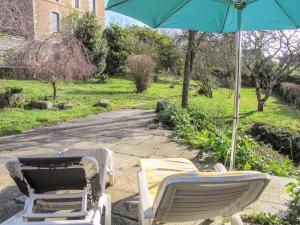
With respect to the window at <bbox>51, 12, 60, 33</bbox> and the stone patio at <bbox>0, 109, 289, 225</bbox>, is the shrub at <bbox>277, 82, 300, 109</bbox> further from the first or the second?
the window at <bbox>51, 12, 60, 33</bbox>

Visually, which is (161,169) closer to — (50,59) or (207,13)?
(207,13)

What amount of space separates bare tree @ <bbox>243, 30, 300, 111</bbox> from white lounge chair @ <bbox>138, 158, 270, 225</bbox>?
1190cm

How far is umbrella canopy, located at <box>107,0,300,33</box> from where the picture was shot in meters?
3.60

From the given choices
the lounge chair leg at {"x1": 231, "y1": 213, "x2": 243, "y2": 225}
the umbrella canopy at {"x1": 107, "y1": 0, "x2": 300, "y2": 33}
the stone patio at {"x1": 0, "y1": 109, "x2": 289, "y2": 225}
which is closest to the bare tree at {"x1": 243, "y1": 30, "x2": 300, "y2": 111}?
the stone patio at {"x1": 0, "y1": 109, "x2": 289, "y2": 225}

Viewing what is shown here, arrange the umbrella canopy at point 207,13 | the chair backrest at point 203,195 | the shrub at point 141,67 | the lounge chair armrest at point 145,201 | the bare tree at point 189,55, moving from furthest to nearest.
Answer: the shrub at point 141,67, the bare tree at point 189,55, the umbrella canopy at point 207,13, the lounge chair armrest at point 145,201, the chair backrest at point 203,195

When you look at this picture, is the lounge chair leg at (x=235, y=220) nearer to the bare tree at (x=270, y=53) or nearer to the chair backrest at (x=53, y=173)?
the chair backrest at (x=53, y=173)

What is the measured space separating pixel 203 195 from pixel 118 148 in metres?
3.71

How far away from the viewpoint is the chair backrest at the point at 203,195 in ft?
6.61

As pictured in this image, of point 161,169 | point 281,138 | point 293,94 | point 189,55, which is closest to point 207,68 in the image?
point 293,94

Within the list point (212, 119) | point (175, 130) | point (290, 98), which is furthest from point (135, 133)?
point (290, 98)

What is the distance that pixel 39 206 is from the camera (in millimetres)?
2805

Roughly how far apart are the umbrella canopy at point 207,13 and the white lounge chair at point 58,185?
1960 millimetres

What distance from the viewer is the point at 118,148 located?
5.77 meters

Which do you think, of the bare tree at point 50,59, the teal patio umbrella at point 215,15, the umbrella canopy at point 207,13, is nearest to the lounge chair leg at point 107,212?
the teal patio umbrella at point 215,15
